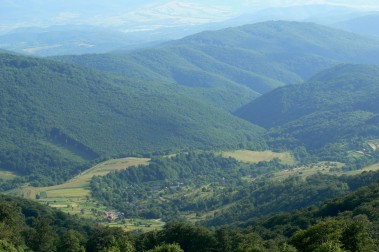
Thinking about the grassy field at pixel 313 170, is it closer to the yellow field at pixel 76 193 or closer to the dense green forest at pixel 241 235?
the yellow field at pixel 76 193

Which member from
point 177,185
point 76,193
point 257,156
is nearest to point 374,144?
point 257,156

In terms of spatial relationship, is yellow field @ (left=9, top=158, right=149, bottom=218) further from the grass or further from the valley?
the grass

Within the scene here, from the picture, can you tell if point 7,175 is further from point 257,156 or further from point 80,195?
point 257,156

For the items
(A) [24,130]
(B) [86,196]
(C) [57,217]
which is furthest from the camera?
(A) [24,130]

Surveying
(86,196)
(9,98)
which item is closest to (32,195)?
(86,196)

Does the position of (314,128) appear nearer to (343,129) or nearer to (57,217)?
(343,129)

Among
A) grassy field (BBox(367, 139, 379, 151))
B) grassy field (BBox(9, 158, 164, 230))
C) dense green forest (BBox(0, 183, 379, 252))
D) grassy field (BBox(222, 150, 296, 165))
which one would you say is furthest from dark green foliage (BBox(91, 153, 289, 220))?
dense green forest (BBox(0, 183, 379, 252))

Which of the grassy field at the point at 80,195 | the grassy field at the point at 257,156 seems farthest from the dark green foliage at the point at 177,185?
the grassy field at the point at 257,156
